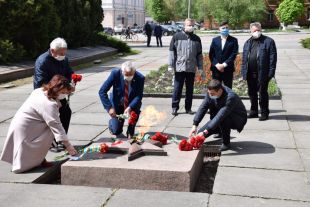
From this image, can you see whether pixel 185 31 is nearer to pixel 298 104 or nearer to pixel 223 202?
pixel 298 104

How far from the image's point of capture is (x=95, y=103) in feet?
36.5

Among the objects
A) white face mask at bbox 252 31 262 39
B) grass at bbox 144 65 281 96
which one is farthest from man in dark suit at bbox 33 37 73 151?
grass at bbox 144 65 281 96

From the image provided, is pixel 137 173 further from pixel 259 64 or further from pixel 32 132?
pixel 259 64

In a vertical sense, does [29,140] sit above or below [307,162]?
above

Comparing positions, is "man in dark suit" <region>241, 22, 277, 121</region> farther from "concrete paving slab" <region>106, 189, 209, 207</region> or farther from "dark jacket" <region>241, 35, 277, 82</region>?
"concrete paving slab" <region>106, 189, 209, 207</region>

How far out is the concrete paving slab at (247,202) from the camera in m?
4.71

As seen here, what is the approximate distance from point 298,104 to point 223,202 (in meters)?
6.48

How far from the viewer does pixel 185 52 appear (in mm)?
9289

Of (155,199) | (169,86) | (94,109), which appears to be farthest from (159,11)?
(155,199)

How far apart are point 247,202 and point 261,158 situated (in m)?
1.68

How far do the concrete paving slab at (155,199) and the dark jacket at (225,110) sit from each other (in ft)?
5.25

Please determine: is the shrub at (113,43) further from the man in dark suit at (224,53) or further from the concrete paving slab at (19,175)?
the concrete paving slab at (19,175)

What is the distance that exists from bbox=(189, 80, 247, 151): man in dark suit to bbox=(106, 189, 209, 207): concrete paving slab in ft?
5.02

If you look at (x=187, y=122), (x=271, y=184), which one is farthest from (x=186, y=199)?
(x=187, y=122)
